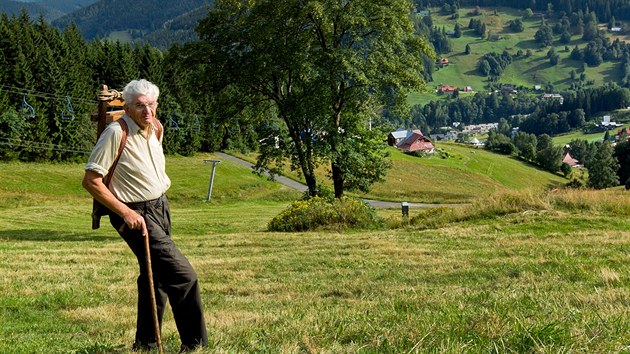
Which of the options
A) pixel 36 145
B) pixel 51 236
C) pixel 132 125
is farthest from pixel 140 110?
pixel 36 145

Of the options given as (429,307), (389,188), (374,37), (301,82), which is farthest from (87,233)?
(389,188)

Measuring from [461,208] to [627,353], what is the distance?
60.5ft

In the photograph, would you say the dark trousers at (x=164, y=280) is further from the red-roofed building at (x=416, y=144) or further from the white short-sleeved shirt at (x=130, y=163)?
the red-roofed building at (x=416, y=144)

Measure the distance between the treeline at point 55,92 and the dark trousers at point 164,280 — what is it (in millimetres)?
51714

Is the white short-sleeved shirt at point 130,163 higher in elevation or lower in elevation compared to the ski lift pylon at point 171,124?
higher

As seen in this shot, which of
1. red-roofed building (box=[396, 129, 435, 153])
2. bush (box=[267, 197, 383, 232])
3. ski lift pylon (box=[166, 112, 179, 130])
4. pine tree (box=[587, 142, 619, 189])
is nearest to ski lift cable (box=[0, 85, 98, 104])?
ski lift pylon (box=[166, 112, 179, 130])

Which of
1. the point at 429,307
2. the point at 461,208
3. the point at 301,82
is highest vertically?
the point at 301,82

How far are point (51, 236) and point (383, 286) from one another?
18.9 metres

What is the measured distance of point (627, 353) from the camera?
4.34 metres

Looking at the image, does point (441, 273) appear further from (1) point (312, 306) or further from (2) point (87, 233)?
(2) point (87, 233)

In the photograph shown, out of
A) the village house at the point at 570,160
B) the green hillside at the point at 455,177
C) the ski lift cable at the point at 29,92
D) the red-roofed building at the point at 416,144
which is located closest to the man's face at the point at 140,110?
the green hillside at the point at 455,177

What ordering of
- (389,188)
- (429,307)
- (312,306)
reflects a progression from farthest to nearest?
(389,188)
(312,306)
(429,307)

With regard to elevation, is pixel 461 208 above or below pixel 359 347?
below

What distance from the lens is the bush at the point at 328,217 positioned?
2350 centimetres
